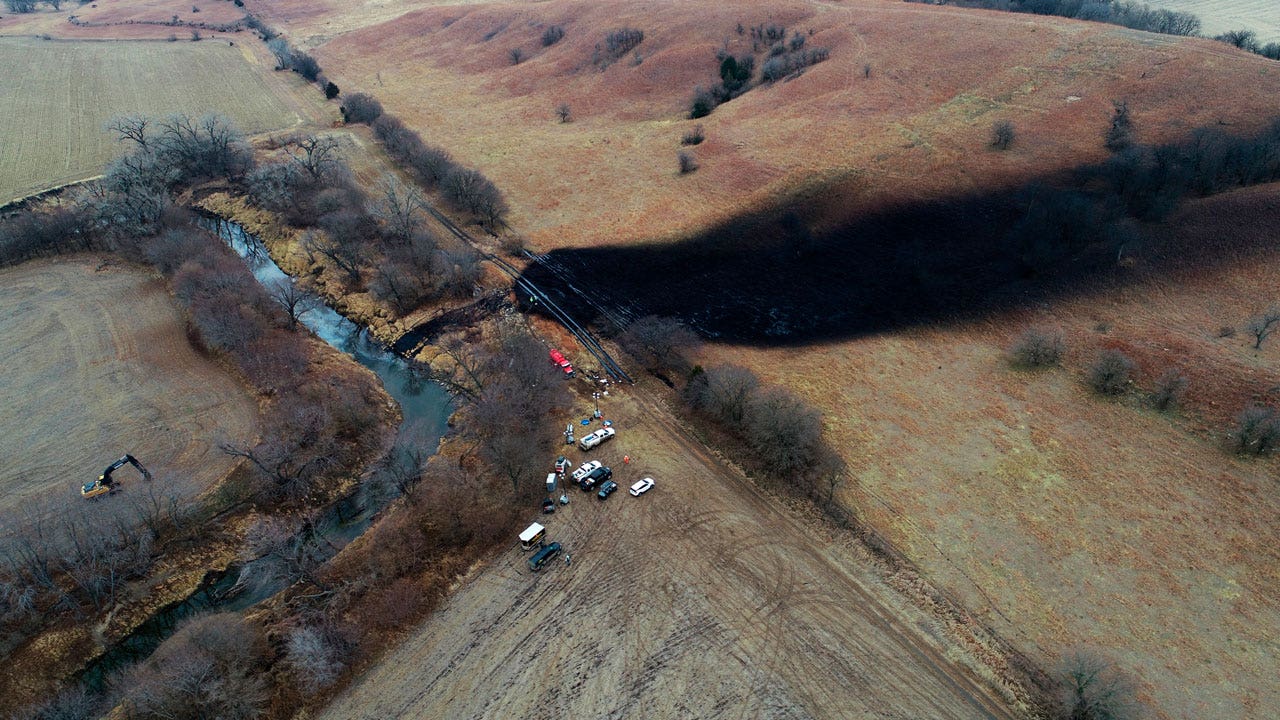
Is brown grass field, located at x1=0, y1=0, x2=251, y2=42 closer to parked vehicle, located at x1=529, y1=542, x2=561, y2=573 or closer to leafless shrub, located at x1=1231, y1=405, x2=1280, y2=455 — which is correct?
parked vehicle, located at x1=529, y1=542, x2=561, y2=573

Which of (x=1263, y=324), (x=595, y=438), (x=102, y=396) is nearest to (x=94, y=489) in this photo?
(x=102, y=396)

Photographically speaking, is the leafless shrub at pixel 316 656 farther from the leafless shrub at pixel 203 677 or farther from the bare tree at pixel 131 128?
the bare tree at pixel 131 128

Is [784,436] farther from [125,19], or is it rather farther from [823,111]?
[125,19]

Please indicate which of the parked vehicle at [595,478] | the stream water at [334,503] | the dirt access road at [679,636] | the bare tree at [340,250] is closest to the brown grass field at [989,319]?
the dirt access road at [679,636]

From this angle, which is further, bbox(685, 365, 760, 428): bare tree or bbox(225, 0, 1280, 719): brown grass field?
bbox(685, 365, 760, 428): bare tree

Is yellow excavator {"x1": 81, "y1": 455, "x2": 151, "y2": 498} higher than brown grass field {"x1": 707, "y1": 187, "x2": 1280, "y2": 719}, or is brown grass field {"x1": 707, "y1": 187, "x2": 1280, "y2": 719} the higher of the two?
yellow excavator {"x1": 81, "y1": 455, "x2": 151, "y2": 498}

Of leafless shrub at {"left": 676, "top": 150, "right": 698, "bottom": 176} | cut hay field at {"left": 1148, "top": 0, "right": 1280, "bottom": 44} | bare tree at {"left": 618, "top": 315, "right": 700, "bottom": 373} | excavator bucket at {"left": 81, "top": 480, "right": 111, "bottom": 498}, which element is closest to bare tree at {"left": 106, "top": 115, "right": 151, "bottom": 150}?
excavator bucket at {"left": 81, "top": 480, "right": 111, "bottom": 498}
